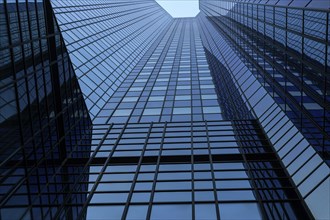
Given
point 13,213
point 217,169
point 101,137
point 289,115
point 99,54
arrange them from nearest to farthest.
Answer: point 13,213 → point 217,169 → point 289,115 → point 101,137 → point 99,54

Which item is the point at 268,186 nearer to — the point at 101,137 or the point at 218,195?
the point at 218,195

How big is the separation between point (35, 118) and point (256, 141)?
12939mm

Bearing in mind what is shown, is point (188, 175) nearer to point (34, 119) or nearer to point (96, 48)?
point (34, 119)

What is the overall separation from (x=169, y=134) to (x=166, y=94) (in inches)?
488

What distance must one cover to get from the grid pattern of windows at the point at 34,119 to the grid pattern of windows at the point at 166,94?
29.6 feet

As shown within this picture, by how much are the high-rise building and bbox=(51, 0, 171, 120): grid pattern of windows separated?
393mm

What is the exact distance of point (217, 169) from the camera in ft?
74.2

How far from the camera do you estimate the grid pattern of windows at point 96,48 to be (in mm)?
35906

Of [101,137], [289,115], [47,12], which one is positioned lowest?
[101,137]

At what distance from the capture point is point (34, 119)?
19562 mm

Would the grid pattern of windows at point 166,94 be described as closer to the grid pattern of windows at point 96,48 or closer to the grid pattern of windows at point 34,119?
the grid pattern of windows at point 96,48

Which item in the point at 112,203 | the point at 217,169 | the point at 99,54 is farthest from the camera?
the point at 99,54

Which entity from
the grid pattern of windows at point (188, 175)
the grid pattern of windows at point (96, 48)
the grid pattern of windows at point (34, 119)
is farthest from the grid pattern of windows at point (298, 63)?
the grid pattern of windows at point (96, 48)

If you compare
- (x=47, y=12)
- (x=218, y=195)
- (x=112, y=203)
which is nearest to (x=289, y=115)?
(x=218, y=195)
